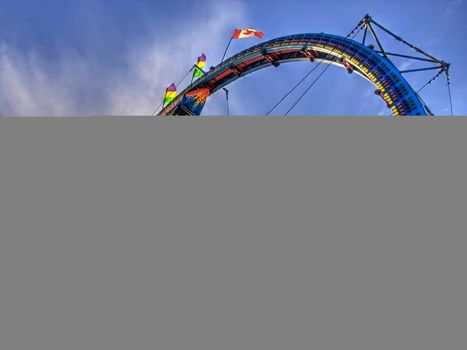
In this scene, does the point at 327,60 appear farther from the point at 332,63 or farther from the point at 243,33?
the point at 243,33

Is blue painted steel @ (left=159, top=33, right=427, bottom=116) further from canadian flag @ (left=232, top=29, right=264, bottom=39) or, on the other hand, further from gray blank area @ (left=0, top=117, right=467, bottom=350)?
gray blank area @ (left=0, top=117, right=467, bottom=350)

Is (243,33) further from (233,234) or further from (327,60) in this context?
(233,234)

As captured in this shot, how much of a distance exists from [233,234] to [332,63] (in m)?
13.7

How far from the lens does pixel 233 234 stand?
6.21 feet

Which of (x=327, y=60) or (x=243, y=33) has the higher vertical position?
(x=243, y=33)

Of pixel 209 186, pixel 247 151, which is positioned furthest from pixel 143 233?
pixel 247 151

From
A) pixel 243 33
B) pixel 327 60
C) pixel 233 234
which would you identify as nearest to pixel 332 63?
pixel 327 60

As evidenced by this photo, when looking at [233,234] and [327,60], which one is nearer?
[233,234]

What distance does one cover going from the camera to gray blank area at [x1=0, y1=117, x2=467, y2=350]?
5.57ft

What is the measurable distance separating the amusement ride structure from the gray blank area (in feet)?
30.1

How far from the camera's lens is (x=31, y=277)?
1796 mm

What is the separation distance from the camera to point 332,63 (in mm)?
13242

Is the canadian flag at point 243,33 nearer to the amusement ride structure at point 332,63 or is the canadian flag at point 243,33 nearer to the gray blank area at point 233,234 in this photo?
the amusement ride structure at point 332,63

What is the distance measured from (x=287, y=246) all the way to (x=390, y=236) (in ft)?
2.30
